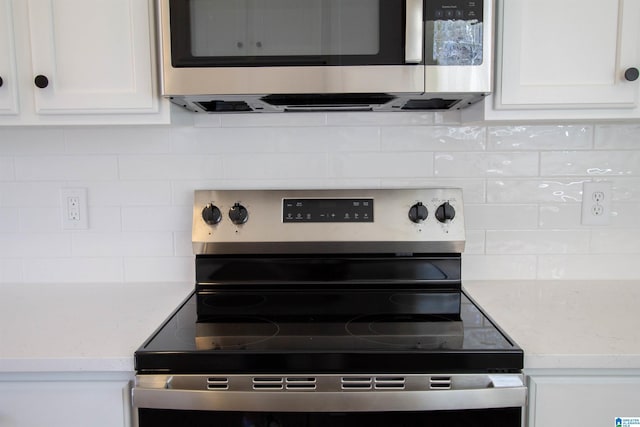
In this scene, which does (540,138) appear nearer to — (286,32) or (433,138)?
(433,138)

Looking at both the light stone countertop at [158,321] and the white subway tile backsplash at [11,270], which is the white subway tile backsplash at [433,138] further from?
the white subway tile backsplash at [11,270]

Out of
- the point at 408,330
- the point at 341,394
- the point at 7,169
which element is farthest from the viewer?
the point at 7,169

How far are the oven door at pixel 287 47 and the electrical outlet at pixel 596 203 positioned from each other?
2.42 feet

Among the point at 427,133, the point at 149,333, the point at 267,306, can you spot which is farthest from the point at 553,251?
the point at 149,333

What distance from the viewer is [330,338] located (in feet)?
3.39

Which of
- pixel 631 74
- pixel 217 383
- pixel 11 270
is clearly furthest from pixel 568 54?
pixel 11 270

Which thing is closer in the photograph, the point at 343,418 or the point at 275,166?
the point at 343,418

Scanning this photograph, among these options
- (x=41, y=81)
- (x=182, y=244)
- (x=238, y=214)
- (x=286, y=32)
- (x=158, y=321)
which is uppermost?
(x=286, y=32)

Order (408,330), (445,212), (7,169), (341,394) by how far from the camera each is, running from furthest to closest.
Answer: (7,169), (445,212), (408,330), (341,394)

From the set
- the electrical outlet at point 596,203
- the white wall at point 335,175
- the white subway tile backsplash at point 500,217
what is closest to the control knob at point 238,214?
the white wall at point 335,175

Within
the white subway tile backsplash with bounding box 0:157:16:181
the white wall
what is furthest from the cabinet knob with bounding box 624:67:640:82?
the white subway tile backsplash with bounding box 0:157:16:181

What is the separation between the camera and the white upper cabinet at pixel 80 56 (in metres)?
1.18

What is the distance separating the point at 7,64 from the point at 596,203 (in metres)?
1.68

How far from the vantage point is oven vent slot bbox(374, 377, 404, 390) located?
3.10 ft
